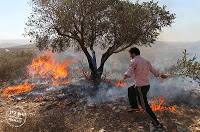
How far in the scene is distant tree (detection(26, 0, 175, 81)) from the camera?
21.8m

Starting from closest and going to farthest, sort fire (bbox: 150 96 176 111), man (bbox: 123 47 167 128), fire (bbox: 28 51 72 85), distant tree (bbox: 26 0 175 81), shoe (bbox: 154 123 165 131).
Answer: man (bbox: 123 47 167 128) < shoe (bbox: 154 123 165 131) < fire (bbox: 150 96 176 111) < distant tree (bbox: 26 0 175 81) < fire (bbox: 28 51 72 85)

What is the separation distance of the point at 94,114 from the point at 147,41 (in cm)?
1013

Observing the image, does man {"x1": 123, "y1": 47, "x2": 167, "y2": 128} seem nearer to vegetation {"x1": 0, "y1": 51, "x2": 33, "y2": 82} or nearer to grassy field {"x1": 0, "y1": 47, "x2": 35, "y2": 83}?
grassy field {"x1": 0, "y1": 47, "x2": 35, "y2": 83}

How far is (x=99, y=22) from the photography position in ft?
74.7

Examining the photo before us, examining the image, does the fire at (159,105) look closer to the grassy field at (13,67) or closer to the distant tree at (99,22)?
the distant tree at (99,22)

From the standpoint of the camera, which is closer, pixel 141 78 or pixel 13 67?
pixel 141 78

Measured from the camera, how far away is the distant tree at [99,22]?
2178 centimetres

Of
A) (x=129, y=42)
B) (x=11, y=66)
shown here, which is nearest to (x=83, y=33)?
(x=129, y=42)

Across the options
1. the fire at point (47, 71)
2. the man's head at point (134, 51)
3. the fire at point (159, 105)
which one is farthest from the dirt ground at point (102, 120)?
the fire at point (47, 71)

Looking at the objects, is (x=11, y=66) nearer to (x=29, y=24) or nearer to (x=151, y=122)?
(x=29, y=24)

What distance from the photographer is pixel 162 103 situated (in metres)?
15.9

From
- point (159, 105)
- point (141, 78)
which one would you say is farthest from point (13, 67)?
point (141, 78)

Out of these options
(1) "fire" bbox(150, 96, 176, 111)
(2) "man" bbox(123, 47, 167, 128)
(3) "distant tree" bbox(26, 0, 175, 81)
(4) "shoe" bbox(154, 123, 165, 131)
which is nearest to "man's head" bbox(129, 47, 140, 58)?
(2) "man" bbox(123, 47, 167, 128)

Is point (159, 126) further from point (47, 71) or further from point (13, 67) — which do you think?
point (13, 67)
